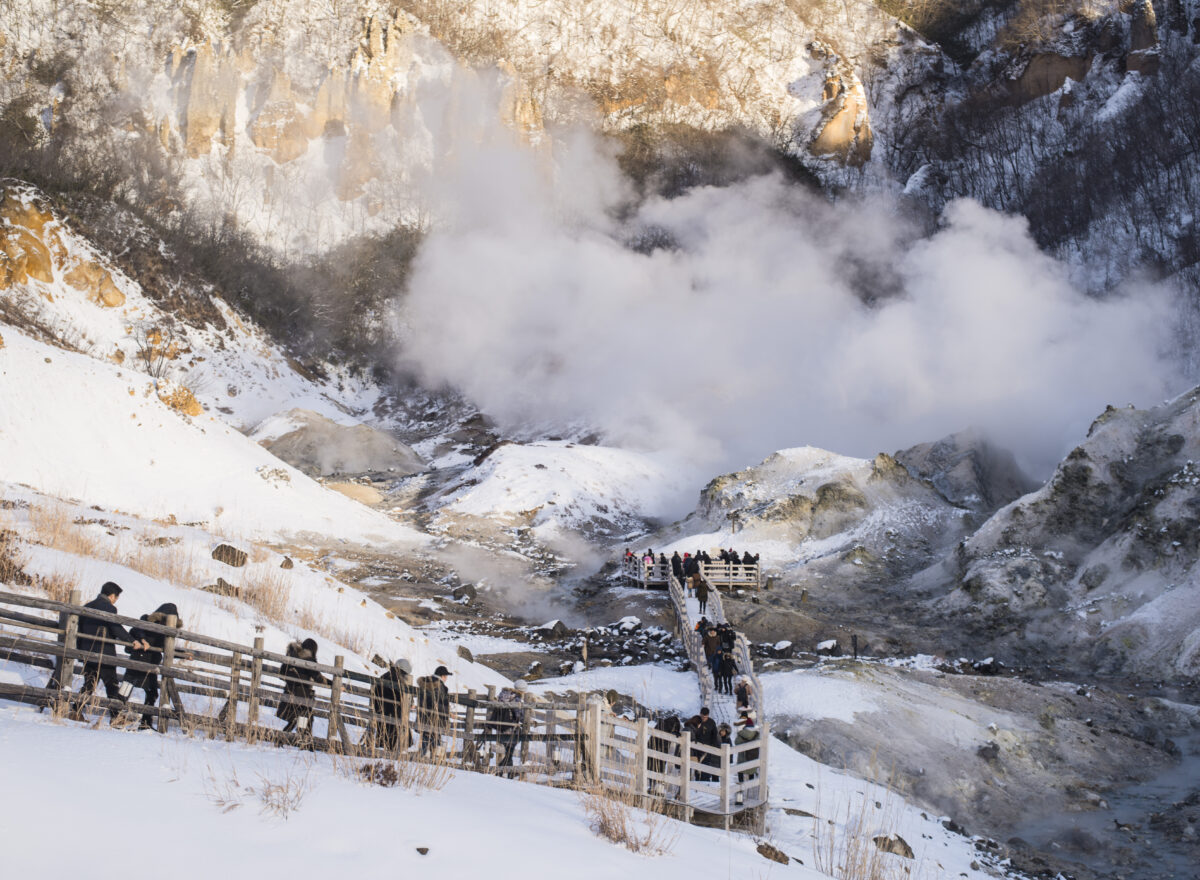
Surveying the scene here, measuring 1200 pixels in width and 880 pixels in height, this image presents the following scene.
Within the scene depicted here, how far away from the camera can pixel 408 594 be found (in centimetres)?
2958

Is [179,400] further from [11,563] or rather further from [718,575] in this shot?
[11,563]

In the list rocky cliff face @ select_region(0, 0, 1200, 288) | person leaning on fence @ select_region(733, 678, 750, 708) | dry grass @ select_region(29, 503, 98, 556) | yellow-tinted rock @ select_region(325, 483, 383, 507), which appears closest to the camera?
dry grass @ select_region(29, 503, 98, 556)

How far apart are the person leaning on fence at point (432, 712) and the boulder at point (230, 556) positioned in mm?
10006

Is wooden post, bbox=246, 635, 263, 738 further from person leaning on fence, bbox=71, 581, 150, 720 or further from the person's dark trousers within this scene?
the person's dark trousers

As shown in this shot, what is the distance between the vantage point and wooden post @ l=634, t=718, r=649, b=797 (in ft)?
30.4

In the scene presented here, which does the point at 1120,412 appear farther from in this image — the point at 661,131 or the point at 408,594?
the point at 661,131

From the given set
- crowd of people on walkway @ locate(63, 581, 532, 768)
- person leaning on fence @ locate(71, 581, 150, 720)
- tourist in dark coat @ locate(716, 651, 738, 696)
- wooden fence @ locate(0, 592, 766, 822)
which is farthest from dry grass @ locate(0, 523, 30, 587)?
tourist in dark coat @ locate(716, 651, 738, 696)

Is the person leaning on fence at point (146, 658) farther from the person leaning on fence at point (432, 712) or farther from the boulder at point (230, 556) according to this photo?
the boulder at point (230, 556)

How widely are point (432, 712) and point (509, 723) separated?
1.54 meters

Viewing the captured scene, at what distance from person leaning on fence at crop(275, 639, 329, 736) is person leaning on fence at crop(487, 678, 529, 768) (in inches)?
74.2

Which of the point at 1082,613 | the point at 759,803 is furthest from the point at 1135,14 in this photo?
the point at 759,803

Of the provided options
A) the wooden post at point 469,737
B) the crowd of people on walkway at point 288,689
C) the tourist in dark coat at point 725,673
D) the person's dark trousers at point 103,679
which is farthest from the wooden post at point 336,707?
the tourist in dark coat at point 725,673

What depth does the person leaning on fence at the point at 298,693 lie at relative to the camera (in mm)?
7909

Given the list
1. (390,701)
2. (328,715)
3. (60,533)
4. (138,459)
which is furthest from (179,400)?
(390,701)
